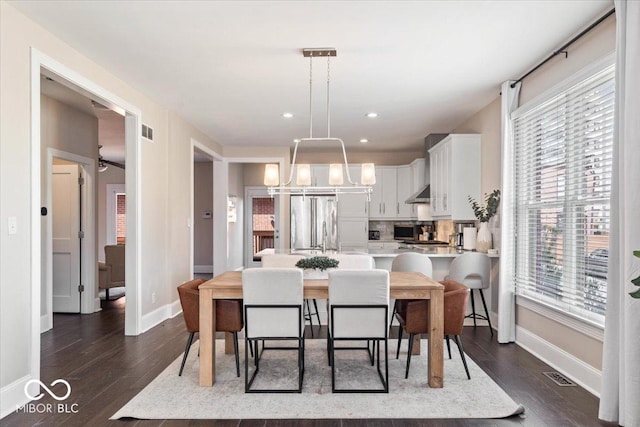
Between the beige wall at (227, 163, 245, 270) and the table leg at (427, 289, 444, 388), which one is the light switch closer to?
the table leg at (427, 289, 444, 388)

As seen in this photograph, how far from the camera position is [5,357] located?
8.82ft

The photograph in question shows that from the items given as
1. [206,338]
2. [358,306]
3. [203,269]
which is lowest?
[203,269]

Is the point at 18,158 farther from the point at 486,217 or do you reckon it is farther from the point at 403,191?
the point at 403,191

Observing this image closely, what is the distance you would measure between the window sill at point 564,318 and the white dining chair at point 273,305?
6.85ft

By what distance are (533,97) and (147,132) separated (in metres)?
4.05

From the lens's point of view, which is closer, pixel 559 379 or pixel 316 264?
pixel 559 379

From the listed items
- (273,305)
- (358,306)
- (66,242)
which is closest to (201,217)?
(66,242)

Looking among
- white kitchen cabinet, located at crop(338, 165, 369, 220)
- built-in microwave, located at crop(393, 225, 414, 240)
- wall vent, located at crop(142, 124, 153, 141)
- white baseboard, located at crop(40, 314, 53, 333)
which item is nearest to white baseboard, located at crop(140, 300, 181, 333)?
white baseboard, located at crop(40, 314, 53, 333)

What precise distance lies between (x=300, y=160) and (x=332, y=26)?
225 inches

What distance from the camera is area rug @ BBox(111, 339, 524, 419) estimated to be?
2.64 meters

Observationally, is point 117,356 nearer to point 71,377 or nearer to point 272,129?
point 71,377

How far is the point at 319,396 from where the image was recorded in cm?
287

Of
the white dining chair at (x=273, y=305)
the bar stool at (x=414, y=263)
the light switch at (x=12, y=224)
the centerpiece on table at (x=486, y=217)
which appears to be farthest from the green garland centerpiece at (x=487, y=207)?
the light switch at (x=12, y=224)

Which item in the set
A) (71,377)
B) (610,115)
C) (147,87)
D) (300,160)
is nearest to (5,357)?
(71,377)
